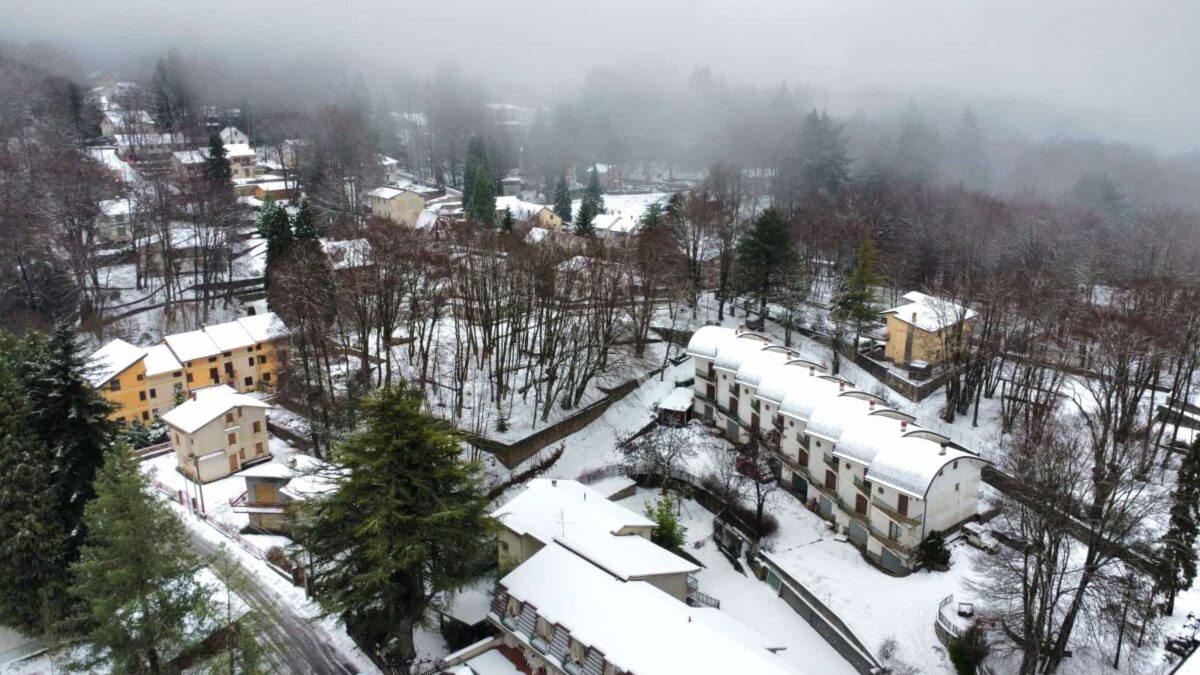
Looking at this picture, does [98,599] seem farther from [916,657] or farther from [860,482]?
[860,482]

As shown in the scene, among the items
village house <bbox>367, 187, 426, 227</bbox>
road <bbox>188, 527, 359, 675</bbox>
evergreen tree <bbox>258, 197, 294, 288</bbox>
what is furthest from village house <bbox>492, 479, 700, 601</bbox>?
village house <bbox>367, 187, 426, 227</bbox>

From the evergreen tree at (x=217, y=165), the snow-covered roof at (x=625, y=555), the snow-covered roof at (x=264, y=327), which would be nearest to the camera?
the snow-covered roof at (x=625, y=555)

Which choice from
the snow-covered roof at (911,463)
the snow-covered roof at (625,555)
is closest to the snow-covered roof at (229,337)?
the snow-covered roof at (625,555)

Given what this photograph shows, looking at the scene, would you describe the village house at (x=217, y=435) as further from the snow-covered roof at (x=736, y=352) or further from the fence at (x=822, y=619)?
the fence at (x=822, y=619)

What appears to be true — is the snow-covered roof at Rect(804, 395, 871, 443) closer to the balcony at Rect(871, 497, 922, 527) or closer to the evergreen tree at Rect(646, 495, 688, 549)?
the balcony at Rect(871, 497, 922, 527)

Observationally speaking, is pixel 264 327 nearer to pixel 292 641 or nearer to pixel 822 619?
pixel 292 641

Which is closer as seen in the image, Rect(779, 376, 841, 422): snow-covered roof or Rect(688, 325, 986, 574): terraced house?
Rect(688, 325, 986, 574): terraced house
